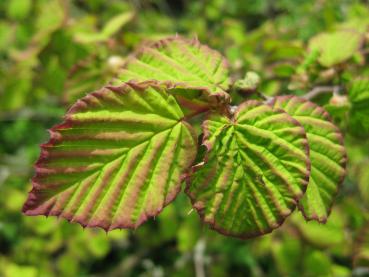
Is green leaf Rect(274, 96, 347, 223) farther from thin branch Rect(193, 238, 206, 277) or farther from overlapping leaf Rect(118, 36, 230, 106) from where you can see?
thin branch Rect(193, 238, 206, 277)

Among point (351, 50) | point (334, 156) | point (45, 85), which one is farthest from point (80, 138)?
point (45, 85)

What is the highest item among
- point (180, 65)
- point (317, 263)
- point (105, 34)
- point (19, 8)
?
point (180, 65)

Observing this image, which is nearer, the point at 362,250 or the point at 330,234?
the point at 362,250

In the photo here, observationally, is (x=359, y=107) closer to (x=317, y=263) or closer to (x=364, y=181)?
(x=364, y=181)

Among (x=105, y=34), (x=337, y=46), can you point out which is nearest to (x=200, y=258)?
(x=105, y=34)

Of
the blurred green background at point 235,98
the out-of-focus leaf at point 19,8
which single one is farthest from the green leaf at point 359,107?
the out-of-focus leaf at point 19,8

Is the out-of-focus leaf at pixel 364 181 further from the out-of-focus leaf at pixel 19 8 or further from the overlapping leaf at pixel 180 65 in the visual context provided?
the out-of-focus leaf at pixel 19 8

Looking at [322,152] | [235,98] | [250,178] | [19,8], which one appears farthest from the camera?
[19,8]
